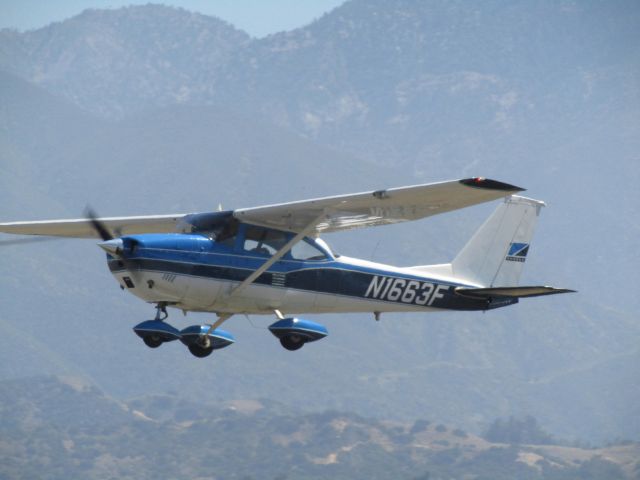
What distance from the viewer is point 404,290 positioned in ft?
92.6

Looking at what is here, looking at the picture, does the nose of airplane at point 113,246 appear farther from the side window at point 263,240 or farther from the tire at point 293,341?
the tire at point 293,341

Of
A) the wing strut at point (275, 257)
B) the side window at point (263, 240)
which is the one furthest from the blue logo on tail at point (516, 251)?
the side window at point (263, 240)

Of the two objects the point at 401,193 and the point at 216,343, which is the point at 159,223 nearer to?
the point at 216,343

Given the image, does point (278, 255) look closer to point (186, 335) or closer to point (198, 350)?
point (186, 335)

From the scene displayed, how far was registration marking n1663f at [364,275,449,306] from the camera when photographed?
27.8 metres

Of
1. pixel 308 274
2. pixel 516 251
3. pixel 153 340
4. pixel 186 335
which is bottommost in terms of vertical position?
pixel 153 340

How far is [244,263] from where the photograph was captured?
25688 mm

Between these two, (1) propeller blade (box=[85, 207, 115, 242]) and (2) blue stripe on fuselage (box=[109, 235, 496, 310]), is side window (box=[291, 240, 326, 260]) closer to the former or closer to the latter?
(2) blue stripe on fuselage (box=[109, 235, 496, 310])

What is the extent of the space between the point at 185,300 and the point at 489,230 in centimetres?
785

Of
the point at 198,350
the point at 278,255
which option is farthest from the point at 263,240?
the point at 198,350

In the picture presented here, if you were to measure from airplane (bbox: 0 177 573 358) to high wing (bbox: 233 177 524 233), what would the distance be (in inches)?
0.9

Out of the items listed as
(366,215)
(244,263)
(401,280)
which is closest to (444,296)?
(401,280)

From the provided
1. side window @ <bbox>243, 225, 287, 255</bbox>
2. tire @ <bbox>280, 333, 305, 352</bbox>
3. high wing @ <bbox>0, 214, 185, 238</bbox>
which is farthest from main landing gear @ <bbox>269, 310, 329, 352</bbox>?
high wing @ <bbox>0, 214, 185, 238</bbox>

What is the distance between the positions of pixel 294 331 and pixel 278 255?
1.49 m
